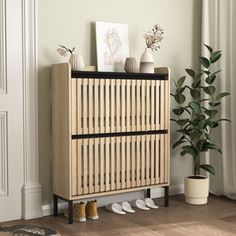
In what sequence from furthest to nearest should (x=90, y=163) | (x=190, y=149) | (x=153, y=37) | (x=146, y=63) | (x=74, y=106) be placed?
(x=190, y=149), (x=153, y=37), (x=146, y=63), (x=90, y=163), (x=74, y=106)

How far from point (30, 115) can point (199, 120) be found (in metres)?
1.43

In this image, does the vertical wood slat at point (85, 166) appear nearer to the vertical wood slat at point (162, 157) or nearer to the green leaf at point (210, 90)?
the vertical wood slat at point (162, 157)

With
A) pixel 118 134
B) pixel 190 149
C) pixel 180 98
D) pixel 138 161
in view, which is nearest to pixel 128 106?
pixel 118 134

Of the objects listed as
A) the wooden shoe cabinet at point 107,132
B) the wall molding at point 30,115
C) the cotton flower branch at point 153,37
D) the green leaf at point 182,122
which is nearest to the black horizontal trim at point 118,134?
the wooden shoe cabinet at point 107,132

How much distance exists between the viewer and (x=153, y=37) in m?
3.79

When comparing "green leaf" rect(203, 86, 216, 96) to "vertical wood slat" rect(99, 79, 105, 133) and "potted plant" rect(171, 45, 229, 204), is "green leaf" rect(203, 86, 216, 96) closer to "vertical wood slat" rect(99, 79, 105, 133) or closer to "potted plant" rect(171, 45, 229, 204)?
"potted plant" rect(171, 45, 229, 204)

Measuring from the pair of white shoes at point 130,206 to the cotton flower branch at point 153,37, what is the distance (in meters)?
1.30

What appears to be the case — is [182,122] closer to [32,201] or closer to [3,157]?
[32,201]

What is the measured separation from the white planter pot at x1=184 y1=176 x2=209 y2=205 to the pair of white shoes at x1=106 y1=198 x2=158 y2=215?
0.32 m

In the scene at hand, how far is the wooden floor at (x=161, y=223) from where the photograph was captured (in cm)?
308

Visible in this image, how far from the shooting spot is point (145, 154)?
3613 millimetres

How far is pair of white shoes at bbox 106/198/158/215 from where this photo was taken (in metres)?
3.57

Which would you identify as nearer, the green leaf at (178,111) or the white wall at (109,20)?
the white wall at (109,20)

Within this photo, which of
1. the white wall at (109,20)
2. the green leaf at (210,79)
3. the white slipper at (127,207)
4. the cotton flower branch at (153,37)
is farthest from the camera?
the green leaf at (210,79)
